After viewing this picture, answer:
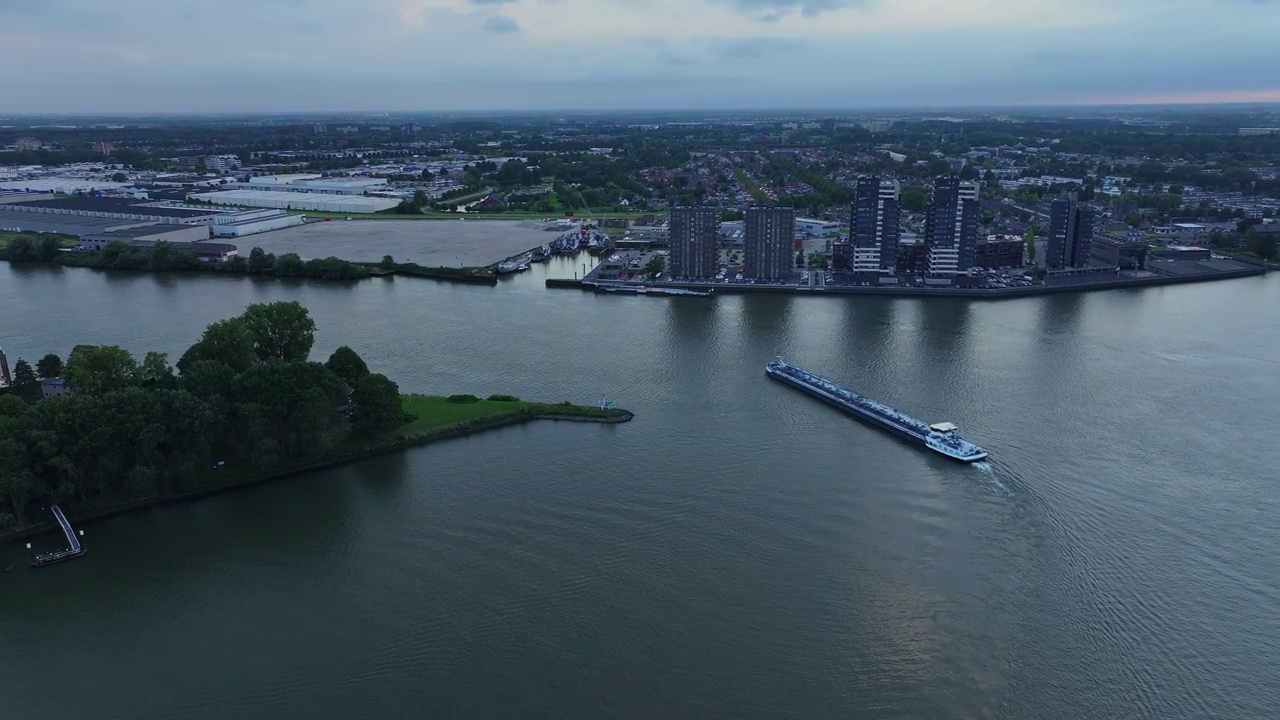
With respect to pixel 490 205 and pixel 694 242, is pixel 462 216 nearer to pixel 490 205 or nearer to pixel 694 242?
pixel 490 205

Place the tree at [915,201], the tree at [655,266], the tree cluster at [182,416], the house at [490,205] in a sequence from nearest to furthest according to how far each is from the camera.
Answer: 1. the tree cluster at [182,416]
2. the tree at [655,266]
3. the tree at [915,201]
4. the house at [490,205]

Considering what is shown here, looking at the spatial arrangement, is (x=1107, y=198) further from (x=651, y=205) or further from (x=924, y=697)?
(x=924, y=697)

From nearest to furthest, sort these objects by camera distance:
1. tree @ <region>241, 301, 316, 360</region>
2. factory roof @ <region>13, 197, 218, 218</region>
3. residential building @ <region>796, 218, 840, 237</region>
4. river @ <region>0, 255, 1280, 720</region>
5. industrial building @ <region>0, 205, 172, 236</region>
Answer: river @ <region>0, 255, 1280, 720</region> → tree @ <region>241, 301, 316, 360</region> → industrial building @ <region>0, 205, 172, 236</region> → residential building @ <region>796, 218, 840, 237</region> → factory roof @ <region>13, 197, 218, 218</region>

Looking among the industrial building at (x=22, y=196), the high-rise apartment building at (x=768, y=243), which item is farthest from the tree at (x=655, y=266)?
the industrial building at (x=22, y=196)

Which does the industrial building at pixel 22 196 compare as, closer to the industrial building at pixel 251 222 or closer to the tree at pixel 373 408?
the industrial building at pixel 251 222

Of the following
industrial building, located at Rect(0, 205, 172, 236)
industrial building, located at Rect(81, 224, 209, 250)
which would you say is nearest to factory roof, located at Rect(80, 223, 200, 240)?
industrial building, located at Rect(81, 224, 209, 250)

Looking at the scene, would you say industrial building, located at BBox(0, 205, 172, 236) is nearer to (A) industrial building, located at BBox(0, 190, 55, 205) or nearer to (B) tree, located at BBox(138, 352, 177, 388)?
(A) industrial building, located at BBox(0, 190, 55, 205)
